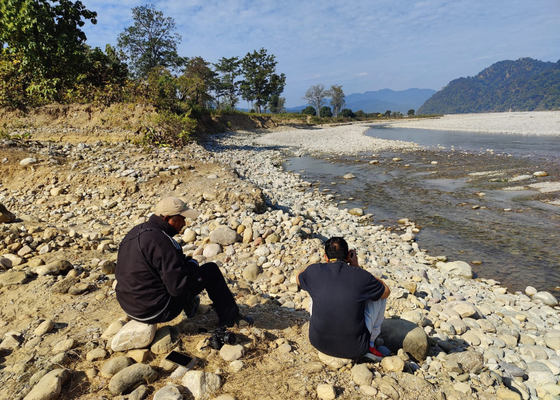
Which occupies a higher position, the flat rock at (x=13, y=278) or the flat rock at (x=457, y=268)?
the flat rock at (x=13, y=278)

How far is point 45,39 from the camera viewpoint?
13070 millimetres

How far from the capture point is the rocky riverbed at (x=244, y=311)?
2.52 m

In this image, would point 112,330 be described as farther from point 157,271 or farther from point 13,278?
point 13,278

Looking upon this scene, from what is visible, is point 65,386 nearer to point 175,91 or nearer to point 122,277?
point 122,277

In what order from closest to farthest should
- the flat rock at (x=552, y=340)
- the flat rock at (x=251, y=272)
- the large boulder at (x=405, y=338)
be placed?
the large boulder at (x=405, y=338) < the flat rock at (x=552, y=340) < the flat rock at (x=251, y=272)

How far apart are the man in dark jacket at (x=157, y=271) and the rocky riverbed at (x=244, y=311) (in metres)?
0.26

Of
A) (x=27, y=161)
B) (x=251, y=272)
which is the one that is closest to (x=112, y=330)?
(x=251, y=272)

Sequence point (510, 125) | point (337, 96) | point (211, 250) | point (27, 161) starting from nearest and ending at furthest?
point (211, 250), point (27, 161), point (510, 125), point (337, 96)

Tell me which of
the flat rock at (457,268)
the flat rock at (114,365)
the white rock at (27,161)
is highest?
the white rock at (27,161)

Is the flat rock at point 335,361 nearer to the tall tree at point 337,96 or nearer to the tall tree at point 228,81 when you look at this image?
the tall tree at point 228,81

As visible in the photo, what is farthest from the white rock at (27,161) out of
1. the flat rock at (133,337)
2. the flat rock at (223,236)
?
the flat rock at (133,337)

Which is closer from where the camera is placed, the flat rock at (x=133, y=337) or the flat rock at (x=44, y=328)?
the flat rock at (x=133, y=337)

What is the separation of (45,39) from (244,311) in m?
15.9

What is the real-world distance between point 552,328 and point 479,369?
2.25 m
